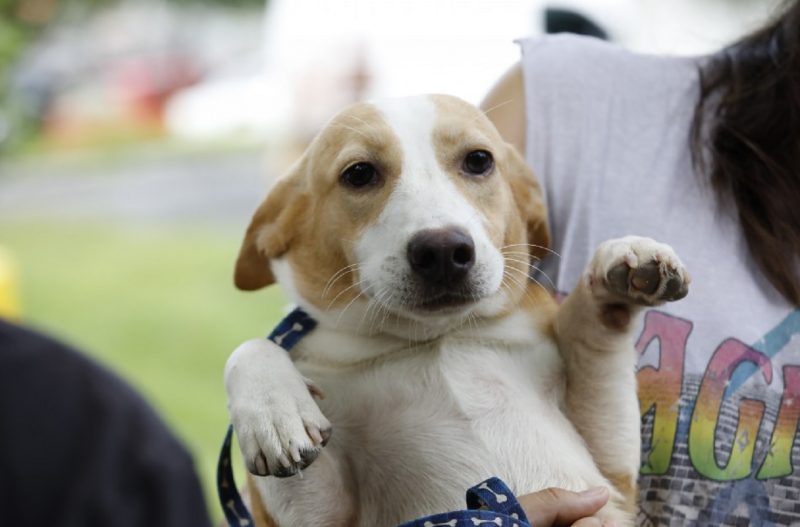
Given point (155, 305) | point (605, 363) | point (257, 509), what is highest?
point (605, 363)

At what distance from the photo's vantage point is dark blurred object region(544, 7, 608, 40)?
292cm

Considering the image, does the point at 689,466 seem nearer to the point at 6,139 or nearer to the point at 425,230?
the point at 425,230

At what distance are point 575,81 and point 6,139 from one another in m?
7.53

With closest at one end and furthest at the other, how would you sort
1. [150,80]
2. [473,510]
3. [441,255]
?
[473,510] → [441,255] → [150,80]

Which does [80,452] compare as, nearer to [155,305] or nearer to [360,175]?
[360,175]

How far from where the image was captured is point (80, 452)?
1.34 m

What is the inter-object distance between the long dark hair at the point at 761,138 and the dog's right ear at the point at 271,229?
2.42ft

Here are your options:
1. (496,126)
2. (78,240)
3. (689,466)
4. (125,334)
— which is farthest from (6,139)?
(689,466)

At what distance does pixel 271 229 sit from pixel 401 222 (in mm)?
327

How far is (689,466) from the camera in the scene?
Result: 1500mm

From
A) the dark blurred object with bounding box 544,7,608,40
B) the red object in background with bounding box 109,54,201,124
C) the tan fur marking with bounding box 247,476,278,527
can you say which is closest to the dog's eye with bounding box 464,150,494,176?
the tan fur marking with bounding box 247,476,278,527

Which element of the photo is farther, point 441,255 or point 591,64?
point 591,64

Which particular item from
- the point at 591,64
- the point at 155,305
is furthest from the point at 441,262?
the point at 155,305

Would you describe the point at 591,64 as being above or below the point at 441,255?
above
